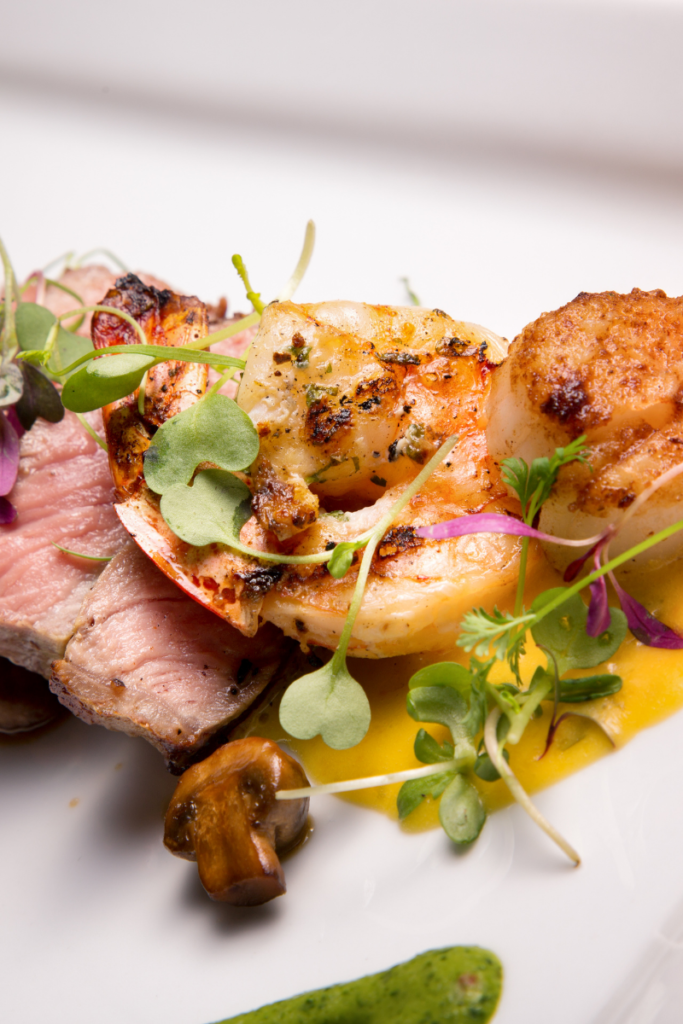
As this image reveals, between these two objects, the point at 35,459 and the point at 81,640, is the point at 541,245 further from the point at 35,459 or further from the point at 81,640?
the point at 81,640

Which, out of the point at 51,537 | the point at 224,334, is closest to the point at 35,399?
the point at 51,537

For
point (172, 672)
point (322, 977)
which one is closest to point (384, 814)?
point (322, 977)

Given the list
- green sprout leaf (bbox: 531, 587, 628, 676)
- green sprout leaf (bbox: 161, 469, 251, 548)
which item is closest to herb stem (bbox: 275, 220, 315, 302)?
green sprout leaf (bbox: 161, 469, 251, 548)

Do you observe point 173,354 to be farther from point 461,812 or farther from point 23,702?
point 461,812

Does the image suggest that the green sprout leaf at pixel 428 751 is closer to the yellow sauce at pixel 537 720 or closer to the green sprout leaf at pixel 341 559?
the yellow sauce at pixel 537 720

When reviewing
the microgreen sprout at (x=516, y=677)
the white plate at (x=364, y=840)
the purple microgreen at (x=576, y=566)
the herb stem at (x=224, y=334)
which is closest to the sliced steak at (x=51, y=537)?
the white plate at (x=364, y=840)

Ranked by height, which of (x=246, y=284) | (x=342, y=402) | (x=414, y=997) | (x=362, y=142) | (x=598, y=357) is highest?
(x=362, y=142)
